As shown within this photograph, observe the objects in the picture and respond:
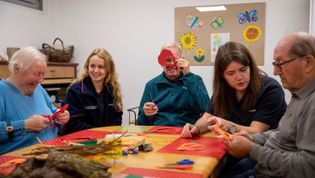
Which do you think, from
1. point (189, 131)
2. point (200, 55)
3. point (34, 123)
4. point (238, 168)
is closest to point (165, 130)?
point (189, 131)

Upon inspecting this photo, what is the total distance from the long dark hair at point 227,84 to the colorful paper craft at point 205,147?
0.28 metres

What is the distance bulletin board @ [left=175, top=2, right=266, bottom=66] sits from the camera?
14.9ft

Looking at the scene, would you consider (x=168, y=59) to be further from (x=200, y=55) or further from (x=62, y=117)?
(x=200, y=55)

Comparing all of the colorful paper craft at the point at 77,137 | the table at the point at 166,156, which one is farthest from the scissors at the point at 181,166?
the colorful paper craft at the point at 77,137

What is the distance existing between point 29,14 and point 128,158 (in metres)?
4.05

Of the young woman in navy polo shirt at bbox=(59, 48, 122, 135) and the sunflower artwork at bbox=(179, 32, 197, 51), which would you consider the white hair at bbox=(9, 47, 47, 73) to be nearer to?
the young woman in navy polo shirt at bbox=(59, 48, 122, 135)

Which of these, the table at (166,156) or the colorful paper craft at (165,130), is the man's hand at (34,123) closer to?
the table at (166,156)

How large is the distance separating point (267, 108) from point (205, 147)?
1.72 feet

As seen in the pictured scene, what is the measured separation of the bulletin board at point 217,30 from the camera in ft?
14.9

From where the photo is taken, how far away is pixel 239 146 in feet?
5.52

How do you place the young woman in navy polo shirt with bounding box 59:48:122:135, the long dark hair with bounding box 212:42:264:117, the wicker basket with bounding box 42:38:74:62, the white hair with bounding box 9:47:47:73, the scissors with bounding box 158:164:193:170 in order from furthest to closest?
1. the wicker basket with bounding box 42:38:74:62
2. the young woman in navy polo shirt with bounding box 59:48:122:135
3. the white hair with bounding box 9:47:47:73
4. the long dark hair with bounding box 212:42:264:117
5. the scissors with bounding box 158:164:193:170

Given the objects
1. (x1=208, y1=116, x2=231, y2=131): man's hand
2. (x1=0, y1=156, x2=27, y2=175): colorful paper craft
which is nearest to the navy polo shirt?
(x1=208, y1=116, x2=231, y2=131): man's hand

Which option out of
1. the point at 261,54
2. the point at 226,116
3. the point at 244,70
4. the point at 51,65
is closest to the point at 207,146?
the point at 226,116

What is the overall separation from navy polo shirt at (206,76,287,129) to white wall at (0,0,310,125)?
100 inches
